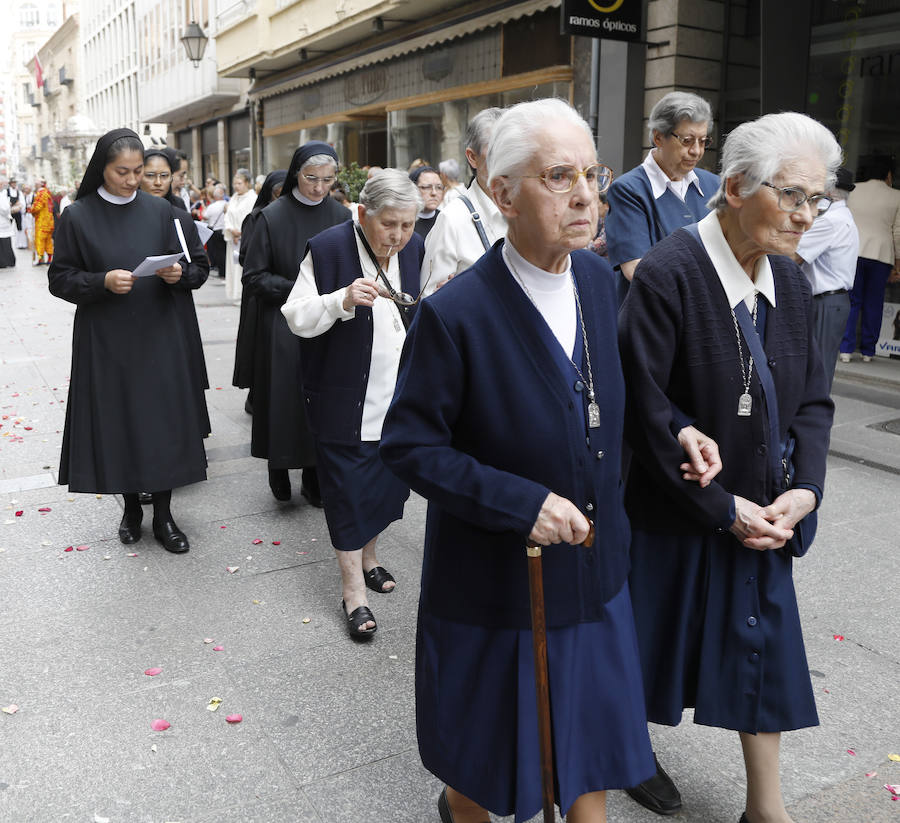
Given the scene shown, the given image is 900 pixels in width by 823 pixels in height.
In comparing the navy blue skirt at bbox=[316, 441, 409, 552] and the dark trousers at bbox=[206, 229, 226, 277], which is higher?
the dark trousers at bbox=[206, 229, 226, 277]

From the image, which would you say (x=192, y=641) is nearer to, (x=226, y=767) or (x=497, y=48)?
(x=226, y=767)

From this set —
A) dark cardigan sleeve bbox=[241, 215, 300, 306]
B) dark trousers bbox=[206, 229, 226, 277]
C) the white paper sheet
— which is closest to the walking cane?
the white paper sheet

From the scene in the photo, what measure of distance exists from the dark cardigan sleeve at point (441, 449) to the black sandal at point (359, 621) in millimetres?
1985

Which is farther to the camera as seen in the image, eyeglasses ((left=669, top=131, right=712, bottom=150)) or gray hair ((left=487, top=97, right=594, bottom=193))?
eyeglasses ((left=669, top=131, right=712, bottom=150))

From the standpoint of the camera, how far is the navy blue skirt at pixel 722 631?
254cm

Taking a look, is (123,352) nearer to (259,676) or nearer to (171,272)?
(171,272)

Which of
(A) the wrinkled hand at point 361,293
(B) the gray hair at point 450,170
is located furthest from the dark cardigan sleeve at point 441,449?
(B) the gray hair at point 450,170

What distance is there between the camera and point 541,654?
2.08 metres

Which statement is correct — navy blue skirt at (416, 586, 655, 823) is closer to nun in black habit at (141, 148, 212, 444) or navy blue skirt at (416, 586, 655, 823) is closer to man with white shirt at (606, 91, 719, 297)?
man with white shirt at (606, 91, 719, 297)

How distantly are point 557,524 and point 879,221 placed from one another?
9018 millimetres

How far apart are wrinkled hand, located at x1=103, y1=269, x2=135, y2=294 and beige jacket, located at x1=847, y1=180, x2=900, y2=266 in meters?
7.62

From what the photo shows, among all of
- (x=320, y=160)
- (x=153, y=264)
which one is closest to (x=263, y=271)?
(x=320, y=160)

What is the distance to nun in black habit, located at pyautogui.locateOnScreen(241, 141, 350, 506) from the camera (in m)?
5.22

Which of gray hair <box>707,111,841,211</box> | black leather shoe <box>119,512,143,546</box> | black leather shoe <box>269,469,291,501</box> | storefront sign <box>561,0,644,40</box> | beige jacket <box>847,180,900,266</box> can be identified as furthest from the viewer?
beige jacket <box>847,180,900,266</box>
